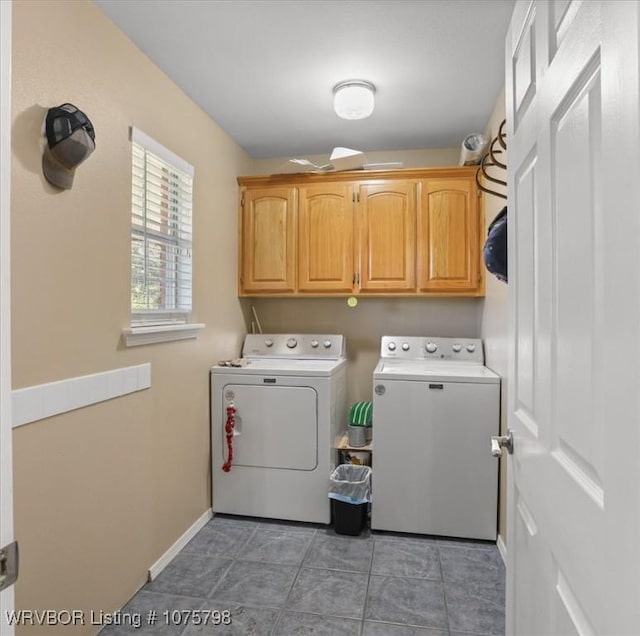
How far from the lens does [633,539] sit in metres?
0.51

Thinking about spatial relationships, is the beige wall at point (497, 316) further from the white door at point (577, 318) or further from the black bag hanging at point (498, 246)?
the white door at point (577, 318)

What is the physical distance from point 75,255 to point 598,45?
165 centimetres

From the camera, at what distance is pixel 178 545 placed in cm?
236

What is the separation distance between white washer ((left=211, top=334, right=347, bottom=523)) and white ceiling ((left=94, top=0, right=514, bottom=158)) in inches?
63.1

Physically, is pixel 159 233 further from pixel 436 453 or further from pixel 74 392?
pixel 436 453

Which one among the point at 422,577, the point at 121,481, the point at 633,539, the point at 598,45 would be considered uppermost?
the point at 598,45

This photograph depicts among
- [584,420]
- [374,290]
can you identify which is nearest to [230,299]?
[374,290]

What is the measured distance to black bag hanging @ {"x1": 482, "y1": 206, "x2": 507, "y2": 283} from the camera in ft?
4.88

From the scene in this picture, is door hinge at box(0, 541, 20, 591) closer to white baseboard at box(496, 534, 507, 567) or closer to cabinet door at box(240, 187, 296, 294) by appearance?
white baseboard at box(496, 534, 507, 567)

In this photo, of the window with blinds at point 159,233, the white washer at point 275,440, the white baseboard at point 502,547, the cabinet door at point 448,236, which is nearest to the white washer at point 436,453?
the white baseboard at point 502,547

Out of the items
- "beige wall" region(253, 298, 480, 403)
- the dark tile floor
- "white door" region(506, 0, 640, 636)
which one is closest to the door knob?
"white door" region(506, 0, 640, 636)

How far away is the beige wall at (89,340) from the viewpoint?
4.66 ft

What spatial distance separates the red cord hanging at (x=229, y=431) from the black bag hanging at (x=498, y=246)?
1.80 meters

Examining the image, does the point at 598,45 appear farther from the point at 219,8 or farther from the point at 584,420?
the point at 219,8
